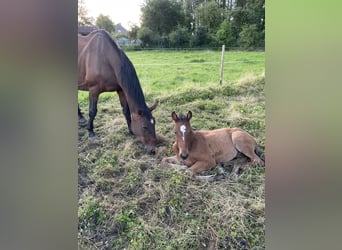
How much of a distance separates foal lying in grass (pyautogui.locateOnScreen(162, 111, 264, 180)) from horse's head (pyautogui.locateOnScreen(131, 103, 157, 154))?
0.10m

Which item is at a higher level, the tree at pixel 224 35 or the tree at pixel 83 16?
the tree at pixel 83 16

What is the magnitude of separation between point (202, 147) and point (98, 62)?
72 centimetres

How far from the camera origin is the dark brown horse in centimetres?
165

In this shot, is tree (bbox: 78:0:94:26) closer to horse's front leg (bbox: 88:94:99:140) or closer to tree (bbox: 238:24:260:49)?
horse's front leg (bbox: 88:94:99:140)

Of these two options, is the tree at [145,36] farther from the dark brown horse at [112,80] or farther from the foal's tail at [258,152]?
the foal's tail at [258,152]

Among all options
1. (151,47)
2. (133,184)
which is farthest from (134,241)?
(151,47)

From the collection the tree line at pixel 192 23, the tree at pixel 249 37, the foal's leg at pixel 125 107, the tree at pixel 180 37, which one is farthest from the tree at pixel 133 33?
the tree at pixel 249 37

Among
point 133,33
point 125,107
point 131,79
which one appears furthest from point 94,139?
point 133,33

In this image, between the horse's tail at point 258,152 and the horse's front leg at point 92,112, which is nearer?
the horse's tail at point 258,152

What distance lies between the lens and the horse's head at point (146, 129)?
1648 millimetres

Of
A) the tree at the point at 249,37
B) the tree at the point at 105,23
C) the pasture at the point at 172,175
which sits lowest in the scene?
the pasture at the point at 172,175
